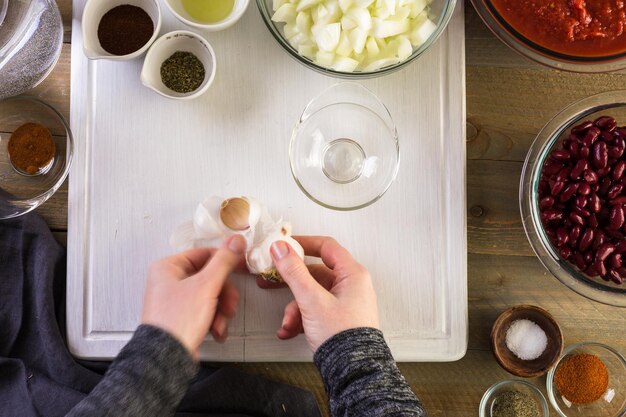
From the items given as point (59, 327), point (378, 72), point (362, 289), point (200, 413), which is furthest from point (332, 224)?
point (59, 327)

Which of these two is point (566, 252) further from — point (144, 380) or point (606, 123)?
point (144, 380)

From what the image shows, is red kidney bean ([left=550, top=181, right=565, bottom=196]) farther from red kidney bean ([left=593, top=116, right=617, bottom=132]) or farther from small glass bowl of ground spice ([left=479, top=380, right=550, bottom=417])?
small glass bowl of ground spice ([left=479, top=380, right=550, bottom=417])

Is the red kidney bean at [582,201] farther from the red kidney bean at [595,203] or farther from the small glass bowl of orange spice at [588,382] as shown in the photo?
the small glass bowl of orange spice at [588,382]

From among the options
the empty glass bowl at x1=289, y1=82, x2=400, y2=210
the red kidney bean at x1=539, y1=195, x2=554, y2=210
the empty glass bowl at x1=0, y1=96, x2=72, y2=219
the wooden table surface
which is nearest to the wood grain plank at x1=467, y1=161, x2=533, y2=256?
the wooden table surface

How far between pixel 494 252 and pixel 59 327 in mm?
919

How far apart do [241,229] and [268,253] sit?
88 millimetres

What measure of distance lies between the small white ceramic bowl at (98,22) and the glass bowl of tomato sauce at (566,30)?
0.64 metres

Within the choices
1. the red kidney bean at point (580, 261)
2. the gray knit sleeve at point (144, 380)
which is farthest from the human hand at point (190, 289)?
the red kidney bean at point (580, 261)

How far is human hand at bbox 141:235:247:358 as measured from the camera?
112cm

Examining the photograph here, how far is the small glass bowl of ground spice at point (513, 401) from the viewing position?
4.33ft

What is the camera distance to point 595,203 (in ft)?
3.95

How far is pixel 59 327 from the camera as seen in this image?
4.21 feet

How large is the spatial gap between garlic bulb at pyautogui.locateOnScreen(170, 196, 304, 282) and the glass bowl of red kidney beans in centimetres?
49

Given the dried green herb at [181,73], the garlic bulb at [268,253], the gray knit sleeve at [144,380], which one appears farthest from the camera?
the dried green herb at [181,73]
